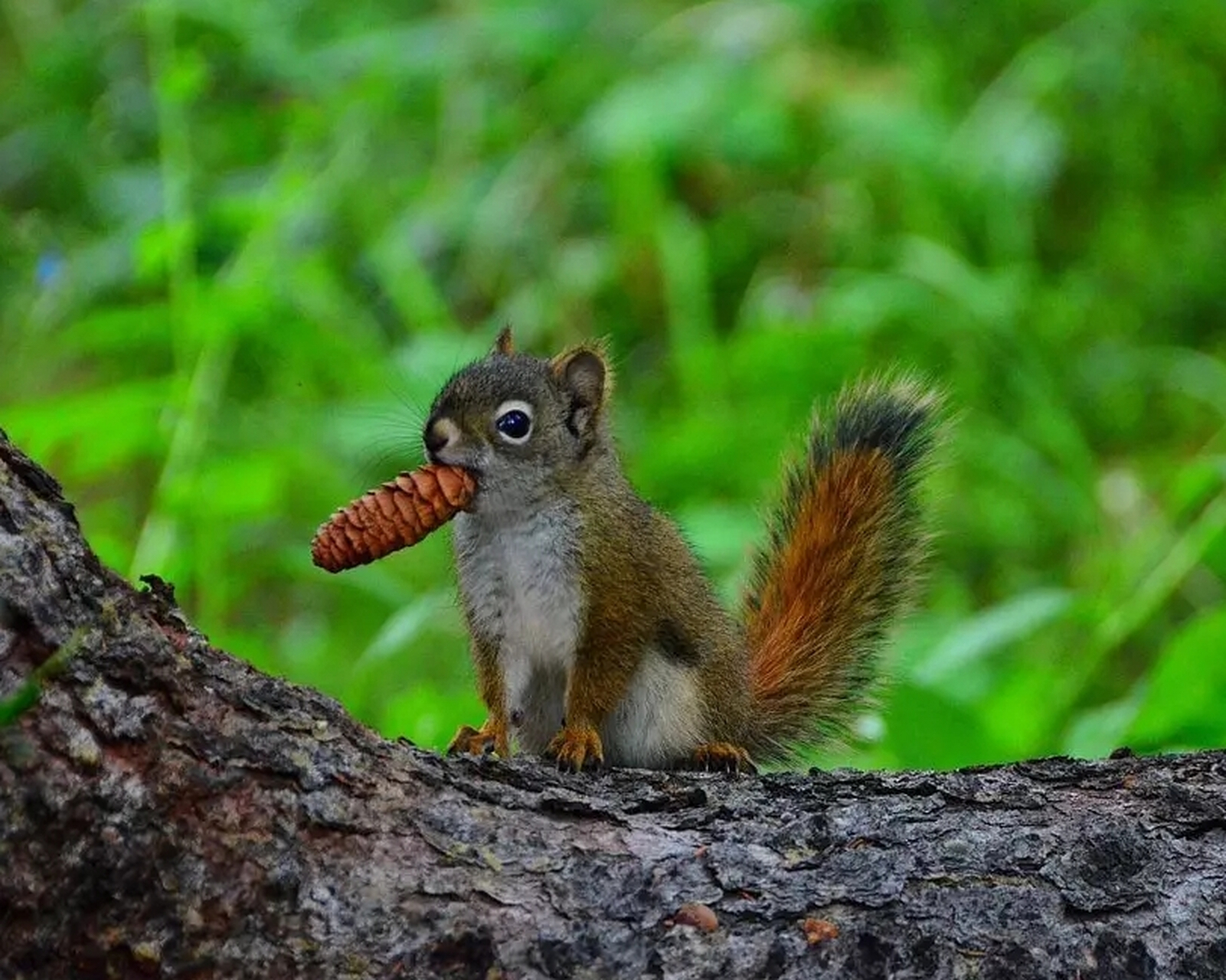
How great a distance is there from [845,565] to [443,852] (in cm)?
87

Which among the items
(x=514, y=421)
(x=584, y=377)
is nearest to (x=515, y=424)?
(x=514, y=421)

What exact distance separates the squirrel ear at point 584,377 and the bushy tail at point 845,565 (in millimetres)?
265

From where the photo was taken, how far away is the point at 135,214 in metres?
3.62

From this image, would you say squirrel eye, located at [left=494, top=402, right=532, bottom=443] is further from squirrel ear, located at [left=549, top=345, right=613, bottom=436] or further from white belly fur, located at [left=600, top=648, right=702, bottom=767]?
white belly fur, located at [left=600, top=648, right=702, bottom=767]

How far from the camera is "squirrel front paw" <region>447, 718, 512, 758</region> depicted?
5.42 feet

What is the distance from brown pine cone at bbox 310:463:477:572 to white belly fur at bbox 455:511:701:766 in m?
0.10

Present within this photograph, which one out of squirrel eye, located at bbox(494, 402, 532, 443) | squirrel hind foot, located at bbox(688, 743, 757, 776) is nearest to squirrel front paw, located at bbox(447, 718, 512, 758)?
squirrel hind foot, located at bbox(688, 743, 757, 776)

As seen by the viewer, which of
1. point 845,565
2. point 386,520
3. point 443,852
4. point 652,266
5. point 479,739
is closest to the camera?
point 443,852

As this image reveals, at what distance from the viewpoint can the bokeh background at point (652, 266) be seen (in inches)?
107

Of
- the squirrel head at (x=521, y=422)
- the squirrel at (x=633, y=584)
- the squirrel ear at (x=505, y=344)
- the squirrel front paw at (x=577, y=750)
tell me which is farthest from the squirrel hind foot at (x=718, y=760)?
the squirrel ear at (x=505, y=344)

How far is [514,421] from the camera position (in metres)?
1.77

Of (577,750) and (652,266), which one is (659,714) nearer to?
(577,750)

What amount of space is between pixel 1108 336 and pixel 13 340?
2.42 meters

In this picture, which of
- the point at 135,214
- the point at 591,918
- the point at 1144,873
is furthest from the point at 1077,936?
the point at 135,214
